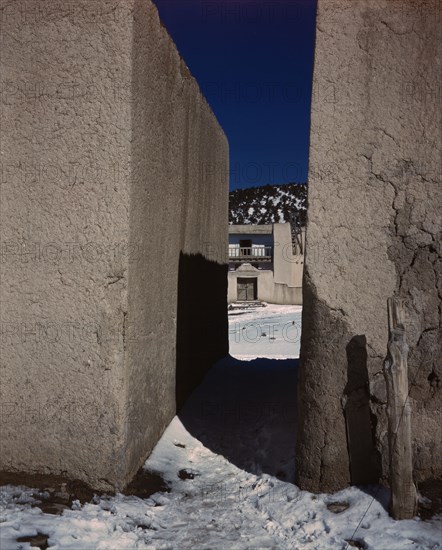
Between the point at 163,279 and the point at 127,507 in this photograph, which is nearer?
the point at 127,507

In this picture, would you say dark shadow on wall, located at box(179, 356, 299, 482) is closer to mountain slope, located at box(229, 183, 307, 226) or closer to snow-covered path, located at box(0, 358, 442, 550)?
snow-covered path, located at box(0, 358, 442, 550)

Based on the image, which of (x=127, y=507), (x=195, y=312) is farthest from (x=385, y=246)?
(x=195, y=312)

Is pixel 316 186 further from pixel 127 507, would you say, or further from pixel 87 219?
pixel 127 507

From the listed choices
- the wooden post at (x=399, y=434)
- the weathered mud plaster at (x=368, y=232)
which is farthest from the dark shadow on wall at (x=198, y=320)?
the wooden post at (x=399, y=434)

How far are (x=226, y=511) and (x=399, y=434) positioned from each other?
1.18 meters

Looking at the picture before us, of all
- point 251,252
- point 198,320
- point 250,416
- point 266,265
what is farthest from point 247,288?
point 250,416

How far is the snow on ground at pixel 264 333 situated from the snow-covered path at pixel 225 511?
3.84 m

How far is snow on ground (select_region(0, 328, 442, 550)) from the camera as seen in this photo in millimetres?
2607

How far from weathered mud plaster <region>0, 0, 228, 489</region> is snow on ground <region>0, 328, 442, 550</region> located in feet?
1.26

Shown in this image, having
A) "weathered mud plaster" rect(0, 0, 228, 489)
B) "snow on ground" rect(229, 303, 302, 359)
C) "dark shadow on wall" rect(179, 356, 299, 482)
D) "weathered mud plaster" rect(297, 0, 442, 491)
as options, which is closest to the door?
"snow on ground" rect(229, 303, 302, 359)

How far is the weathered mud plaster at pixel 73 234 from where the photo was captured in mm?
3283

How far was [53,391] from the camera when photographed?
10.9 ft

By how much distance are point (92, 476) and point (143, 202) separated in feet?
6.00

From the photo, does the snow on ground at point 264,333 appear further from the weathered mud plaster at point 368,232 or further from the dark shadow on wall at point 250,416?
the weathered mud plaster at point 368,232
